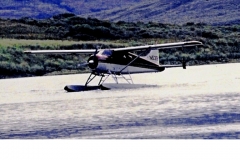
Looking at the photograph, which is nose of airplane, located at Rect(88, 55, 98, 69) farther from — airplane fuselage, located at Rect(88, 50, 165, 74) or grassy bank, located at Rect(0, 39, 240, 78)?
grassy bank, located at Rect(0, 39, 240, 78)

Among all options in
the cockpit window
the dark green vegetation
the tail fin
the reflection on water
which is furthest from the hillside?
the tail fin

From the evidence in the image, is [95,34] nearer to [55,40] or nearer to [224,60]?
[55,40]

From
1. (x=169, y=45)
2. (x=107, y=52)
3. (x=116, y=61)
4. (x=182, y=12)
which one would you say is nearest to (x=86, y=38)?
(x=107, y=52)

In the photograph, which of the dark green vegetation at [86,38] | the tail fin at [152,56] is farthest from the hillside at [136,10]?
the tail fin at [152,56]

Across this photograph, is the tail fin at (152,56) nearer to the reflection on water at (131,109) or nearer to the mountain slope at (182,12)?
the reflection on water at (131,109)

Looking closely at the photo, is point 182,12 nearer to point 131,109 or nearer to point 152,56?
point 131,109

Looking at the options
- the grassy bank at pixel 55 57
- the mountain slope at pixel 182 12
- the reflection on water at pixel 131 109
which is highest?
the mountain slope at pixel 182 12
